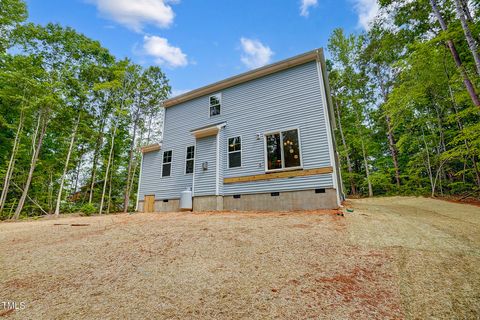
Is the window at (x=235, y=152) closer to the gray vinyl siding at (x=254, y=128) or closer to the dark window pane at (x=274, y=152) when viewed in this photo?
the gray vinyl siding at (x=254, y=128)

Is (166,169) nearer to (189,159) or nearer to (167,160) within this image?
(167,160)

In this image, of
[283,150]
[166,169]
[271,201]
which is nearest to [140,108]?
[166,169]

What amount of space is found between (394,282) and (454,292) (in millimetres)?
474

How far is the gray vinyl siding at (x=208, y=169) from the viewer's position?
28.9ft

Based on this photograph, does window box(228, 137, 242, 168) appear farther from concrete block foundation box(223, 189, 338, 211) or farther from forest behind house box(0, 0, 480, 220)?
forest behind house box(0, 0, 480, 220)

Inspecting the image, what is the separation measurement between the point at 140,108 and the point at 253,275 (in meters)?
18.6

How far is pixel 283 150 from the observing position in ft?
26.0

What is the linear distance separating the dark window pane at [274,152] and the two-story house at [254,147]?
4 centimetres

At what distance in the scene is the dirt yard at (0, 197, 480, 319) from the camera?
6.03 feet

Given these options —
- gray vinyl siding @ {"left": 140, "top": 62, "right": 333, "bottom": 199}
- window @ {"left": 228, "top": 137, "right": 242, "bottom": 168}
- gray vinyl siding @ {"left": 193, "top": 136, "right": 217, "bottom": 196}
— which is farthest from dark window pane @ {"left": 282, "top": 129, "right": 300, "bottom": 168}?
gray vinyl siding @ {"left": 193, "top": 136, "right": 217, "bottom": 196}

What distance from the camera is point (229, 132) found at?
9281 millimetres

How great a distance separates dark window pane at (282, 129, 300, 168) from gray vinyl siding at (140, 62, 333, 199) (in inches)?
9.4

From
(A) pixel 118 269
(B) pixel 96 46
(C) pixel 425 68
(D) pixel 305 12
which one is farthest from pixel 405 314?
(B) pixel 96 46

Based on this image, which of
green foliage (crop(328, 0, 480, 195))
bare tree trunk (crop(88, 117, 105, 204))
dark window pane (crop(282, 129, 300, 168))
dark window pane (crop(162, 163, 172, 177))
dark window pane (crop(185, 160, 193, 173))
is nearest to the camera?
dark window pane (crop(282, 129, 300, 168))
